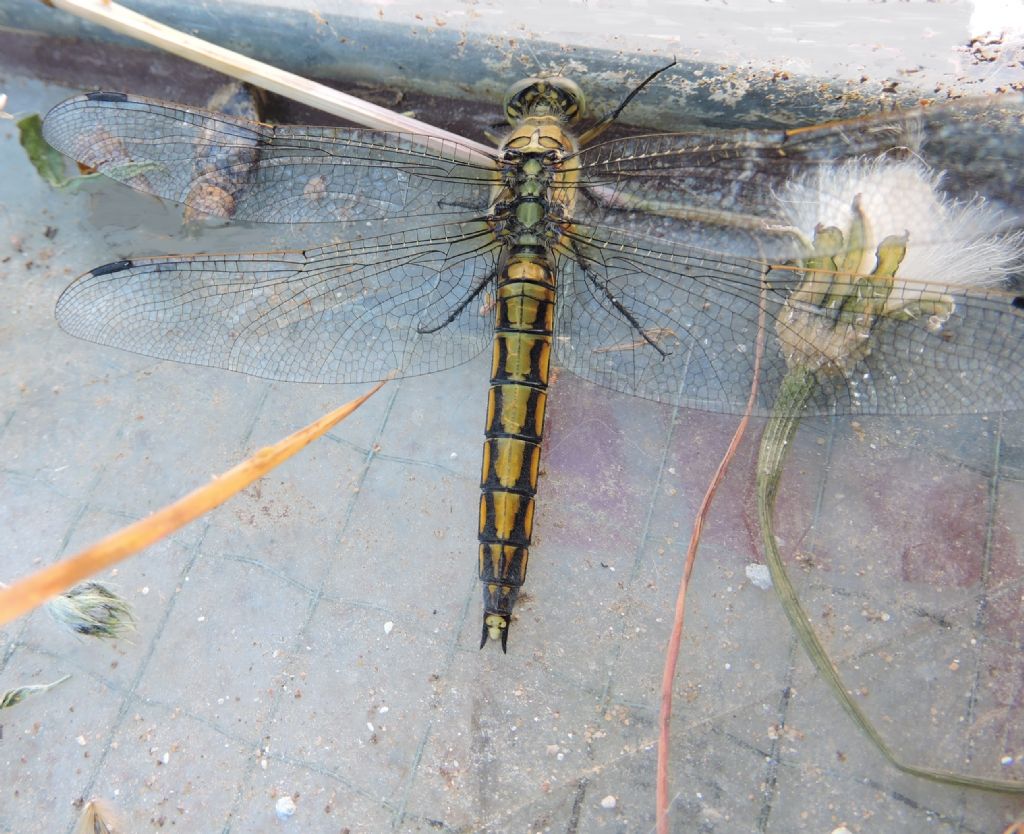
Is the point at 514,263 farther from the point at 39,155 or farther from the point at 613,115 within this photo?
the point at 39,155

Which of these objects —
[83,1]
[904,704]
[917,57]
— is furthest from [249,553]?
[917,57]

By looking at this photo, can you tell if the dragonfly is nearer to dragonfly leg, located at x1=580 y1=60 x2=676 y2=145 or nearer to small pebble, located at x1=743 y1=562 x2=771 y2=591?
dragonfly leg, located at x1=580 y1=60 x2=676 y2=145

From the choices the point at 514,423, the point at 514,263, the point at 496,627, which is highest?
the point at 514,263

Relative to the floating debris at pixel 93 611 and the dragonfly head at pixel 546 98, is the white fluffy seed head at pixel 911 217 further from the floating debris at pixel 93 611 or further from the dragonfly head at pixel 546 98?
the floating debris at pixel 93 611

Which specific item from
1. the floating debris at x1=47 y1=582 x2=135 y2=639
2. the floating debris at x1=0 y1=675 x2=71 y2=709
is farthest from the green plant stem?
the floating debris at x1=0 y1=675 x2=71 y2=709

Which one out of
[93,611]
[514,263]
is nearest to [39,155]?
[93,611]

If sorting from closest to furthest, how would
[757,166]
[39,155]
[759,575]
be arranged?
[757,166] → [759,575] → [39,155]

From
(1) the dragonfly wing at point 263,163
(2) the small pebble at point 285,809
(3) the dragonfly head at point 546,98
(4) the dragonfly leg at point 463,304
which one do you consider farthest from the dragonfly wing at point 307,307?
(2) the small pebble at point 285,809
